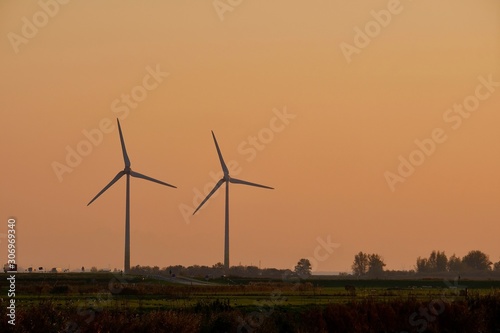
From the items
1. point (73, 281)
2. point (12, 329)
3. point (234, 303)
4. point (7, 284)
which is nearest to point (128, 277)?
point (73, 281)

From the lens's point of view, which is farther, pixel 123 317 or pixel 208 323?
pixel 208 323

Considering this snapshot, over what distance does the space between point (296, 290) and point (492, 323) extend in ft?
154

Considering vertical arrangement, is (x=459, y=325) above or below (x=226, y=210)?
below

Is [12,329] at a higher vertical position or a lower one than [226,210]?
lower

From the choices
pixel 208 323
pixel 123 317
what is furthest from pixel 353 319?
pixel 123 317

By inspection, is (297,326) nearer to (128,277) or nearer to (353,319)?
(353,319)

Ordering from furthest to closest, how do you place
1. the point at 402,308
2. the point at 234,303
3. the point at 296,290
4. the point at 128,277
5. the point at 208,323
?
the point at 128,277, the point at 296,290, the point at 234,303, the point at 402,308, the point at 208,323

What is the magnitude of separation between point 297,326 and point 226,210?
88.6m

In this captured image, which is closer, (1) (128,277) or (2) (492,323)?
(2) (492,323)

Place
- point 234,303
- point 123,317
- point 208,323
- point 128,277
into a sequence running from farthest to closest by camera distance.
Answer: point 128,277, point 234,303, point 208,323, point 123,317

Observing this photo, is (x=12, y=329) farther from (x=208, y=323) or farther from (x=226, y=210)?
(x=226, y=210)

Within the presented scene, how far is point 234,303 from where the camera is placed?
96750 millimetres

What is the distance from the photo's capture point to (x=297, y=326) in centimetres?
7650

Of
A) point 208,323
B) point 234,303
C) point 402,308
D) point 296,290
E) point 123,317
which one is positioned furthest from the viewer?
point 296,290
